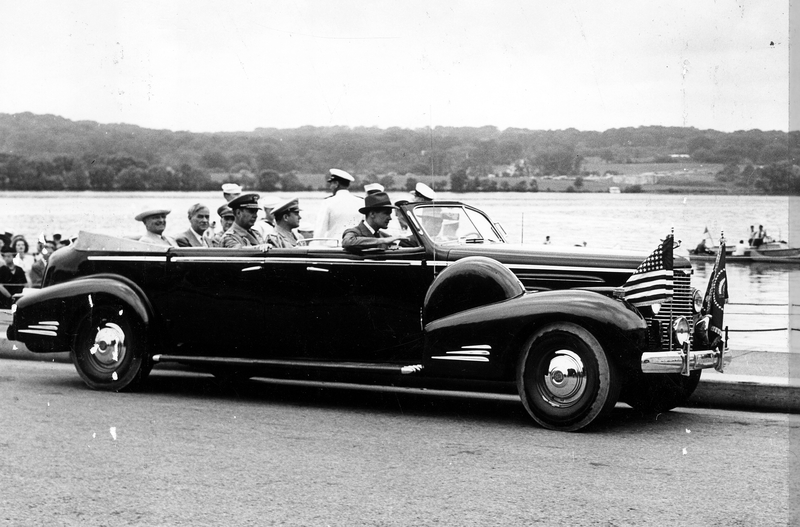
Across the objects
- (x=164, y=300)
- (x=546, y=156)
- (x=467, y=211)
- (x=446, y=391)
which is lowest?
(x=446, y=391)

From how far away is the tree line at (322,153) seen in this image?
1278cm

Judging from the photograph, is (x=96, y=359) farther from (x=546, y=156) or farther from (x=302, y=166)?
(x=546, y=156)

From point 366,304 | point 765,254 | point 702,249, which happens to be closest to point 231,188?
point 366,304

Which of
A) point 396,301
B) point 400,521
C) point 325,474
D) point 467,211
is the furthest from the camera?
point 467,211

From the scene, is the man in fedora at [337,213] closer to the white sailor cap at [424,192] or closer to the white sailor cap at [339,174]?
the white sailor cap at [339,174]

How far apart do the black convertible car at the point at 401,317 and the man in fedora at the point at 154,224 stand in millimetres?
724

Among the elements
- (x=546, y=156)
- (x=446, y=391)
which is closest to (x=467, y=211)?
(x=446, y=391)

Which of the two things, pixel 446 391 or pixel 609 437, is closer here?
pixel 609 437

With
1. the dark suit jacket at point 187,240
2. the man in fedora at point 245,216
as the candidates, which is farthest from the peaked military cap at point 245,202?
the dark suit jacket at point 187,240

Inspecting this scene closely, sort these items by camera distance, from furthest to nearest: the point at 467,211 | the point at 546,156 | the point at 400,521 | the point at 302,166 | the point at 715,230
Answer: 1. the point at 715,230
2. the point at 546,156
3. the point at 302,166
4. the point at 467,211
5. the point at 400,521

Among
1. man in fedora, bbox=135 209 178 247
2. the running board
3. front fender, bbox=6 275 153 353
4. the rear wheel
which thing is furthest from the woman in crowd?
the rear wheel

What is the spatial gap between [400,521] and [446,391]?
15.2 feet

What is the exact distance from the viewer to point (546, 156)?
15.9 metres

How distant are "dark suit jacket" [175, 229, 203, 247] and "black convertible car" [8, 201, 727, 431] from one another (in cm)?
82
